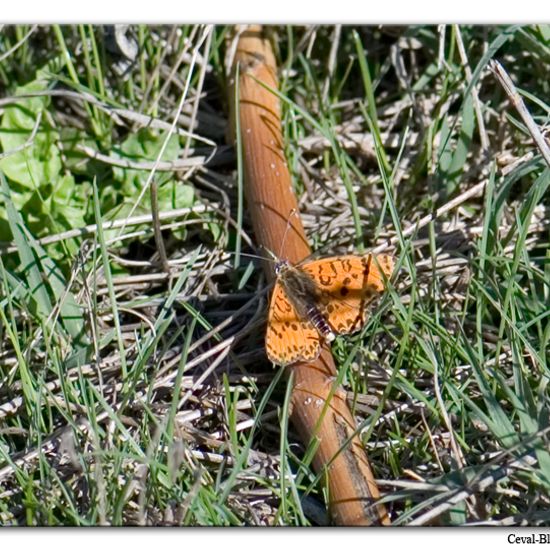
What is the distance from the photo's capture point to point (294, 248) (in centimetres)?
269

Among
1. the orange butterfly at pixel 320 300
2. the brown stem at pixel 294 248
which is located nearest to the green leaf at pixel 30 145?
the brown stem at pixel 294 248

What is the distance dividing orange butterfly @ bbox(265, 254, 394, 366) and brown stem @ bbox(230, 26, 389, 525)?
79mm

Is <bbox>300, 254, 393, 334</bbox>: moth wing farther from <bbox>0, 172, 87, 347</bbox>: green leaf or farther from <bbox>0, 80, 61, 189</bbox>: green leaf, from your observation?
<bbox>0, 80, 61, 189</bbox>: green leaf

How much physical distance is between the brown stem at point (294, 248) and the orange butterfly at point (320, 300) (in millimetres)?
79

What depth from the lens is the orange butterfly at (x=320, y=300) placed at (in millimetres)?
2377

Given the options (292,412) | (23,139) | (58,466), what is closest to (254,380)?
(292,412)

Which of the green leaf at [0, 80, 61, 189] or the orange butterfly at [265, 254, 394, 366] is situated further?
the green leaf at [0, 80, 61, 189]

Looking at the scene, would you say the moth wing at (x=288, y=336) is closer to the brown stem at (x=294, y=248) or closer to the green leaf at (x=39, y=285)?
the brown stem at (x=294, y=248)

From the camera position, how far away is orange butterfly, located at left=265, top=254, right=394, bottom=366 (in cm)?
238

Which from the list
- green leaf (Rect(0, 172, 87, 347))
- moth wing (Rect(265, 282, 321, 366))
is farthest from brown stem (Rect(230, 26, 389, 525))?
green leaf (Rect(0, 172, 87, 347))

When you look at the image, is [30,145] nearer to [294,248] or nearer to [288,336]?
[294,248]

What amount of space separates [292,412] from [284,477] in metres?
0.21
